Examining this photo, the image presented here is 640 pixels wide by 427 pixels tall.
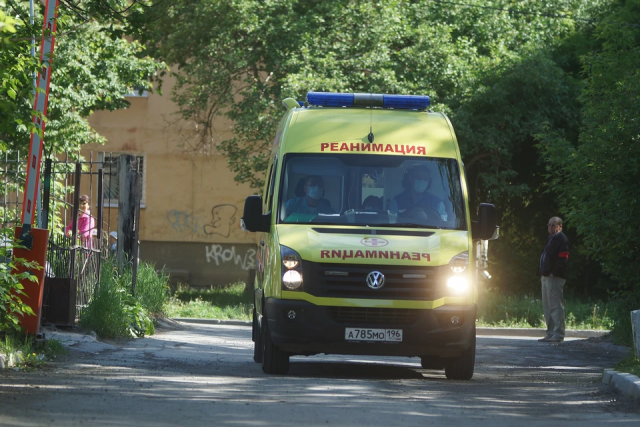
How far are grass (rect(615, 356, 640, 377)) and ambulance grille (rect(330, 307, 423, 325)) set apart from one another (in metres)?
2.04

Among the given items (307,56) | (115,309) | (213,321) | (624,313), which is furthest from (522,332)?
(115,309)

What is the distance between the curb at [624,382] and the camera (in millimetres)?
9266

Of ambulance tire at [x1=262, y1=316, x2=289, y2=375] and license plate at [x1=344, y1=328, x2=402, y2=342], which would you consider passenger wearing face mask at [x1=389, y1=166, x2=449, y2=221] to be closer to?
license plate at [x1=344, y1=328, x2=402, y2=342]

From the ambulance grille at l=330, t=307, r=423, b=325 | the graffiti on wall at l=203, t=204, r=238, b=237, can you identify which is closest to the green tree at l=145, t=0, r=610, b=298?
Answer: the graffiti on wall at l=203, t=204, r=238, b=237

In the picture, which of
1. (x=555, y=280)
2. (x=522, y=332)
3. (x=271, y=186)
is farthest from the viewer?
(x=522, y=332)

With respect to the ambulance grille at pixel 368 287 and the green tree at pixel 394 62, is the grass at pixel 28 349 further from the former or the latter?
the green tree at pixel 394 62

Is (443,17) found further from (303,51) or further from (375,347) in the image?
(375,347)

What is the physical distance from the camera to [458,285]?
1024 centimetres

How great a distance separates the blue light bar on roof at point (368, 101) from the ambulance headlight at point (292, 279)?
2.65m

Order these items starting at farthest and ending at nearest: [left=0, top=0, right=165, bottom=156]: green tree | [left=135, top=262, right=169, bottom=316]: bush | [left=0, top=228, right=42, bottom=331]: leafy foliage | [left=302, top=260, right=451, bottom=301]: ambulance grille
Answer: [left=0, top=0, right=165, bottom=156]: green tree
[left=135, top=262, right=169, bottom=316]: bush
[left=302, top=260, right=451, bottom=301]: ambulance grille
[left=0, top=228, right=42, bottom=331]: leafy foliage

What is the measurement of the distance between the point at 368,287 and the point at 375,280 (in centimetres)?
9

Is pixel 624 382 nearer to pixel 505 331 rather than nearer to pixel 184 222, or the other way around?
pixel 505 331

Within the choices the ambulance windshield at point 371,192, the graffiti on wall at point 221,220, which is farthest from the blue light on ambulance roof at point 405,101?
the graffiti on wall at point 221,220

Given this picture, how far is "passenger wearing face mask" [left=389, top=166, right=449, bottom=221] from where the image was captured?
10.8 m
